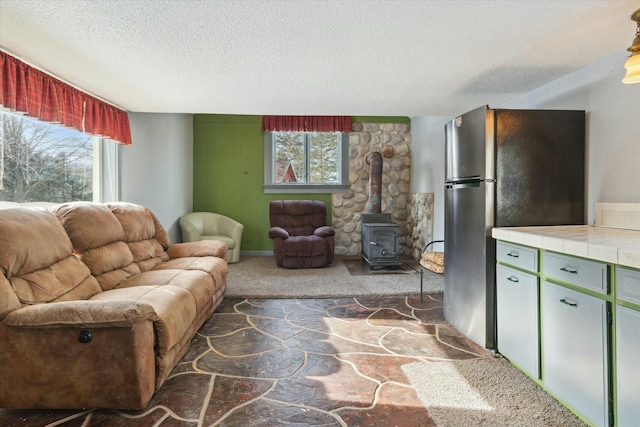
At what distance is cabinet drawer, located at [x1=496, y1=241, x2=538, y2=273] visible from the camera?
183 cm

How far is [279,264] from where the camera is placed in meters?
4.85

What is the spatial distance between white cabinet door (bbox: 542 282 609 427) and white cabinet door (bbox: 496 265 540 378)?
0.07m

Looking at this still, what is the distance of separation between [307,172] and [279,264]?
6.03ft

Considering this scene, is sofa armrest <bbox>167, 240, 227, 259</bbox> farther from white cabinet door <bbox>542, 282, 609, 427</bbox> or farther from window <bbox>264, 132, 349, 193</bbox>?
white cabinet door <bbox>542, 282, 609, 427</bbox>

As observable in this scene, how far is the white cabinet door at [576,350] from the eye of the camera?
1.40m

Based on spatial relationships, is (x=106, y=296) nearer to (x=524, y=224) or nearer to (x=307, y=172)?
(x=524, y=224)

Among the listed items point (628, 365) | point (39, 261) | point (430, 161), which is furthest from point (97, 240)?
point (430, 161)

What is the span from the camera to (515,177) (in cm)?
218

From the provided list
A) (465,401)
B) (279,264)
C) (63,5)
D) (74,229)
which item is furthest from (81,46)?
(279,264)

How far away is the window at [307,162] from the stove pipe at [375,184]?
23.8 inches

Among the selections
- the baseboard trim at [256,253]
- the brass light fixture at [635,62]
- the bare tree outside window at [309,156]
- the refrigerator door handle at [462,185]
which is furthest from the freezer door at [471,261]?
the baseboard trim at [256,253]

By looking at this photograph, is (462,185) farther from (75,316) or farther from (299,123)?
(299,123)

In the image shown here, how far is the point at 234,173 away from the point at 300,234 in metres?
1.63

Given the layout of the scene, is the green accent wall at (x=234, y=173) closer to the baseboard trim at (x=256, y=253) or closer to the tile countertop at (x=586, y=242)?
the baseboard trim at (x=256, y=253)
